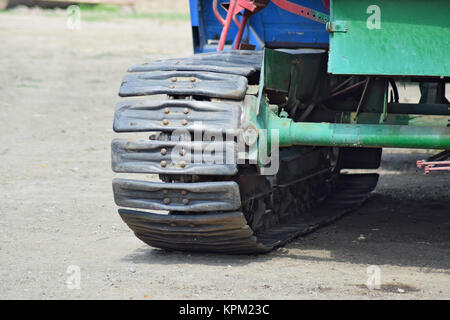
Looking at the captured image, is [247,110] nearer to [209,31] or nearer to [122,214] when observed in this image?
[122,214]

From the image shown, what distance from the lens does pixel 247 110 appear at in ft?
17.4

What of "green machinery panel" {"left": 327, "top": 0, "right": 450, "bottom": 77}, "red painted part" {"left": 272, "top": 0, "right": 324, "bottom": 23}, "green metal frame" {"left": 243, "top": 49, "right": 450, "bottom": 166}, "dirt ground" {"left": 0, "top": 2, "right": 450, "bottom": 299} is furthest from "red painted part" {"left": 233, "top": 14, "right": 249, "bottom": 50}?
"dirt ground" {"left": 0, "top": 2, "right": 450, "bottom": 299}

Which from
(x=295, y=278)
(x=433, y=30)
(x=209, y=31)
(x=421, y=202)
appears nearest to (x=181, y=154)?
(x=295, y=278)

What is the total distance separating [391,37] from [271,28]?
239 cm

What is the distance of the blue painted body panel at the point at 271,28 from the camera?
23.6ft

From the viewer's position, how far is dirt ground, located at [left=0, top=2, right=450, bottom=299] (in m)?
5.03

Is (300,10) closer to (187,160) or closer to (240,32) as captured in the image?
(240,32)

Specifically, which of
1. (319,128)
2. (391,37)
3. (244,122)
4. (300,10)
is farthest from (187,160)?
(300,10)

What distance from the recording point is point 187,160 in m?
5.17

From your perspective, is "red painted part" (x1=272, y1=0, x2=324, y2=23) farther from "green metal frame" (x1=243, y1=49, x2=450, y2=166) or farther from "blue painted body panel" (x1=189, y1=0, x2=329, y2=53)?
"blue painted body panel" (x1=189, y1=0, x2=329, y2=53)

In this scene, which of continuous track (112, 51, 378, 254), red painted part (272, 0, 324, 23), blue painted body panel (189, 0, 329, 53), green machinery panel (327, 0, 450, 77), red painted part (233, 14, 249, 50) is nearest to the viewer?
green machinery panel (327, 0, 450, 77)

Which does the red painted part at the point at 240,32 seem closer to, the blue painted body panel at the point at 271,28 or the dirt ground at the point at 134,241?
the blue painted body panel at the point at 271,28

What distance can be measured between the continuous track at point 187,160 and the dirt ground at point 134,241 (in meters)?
0.23

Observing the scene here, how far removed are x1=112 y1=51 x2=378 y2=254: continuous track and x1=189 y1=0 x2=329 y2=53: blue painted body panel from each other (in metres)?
1.35
